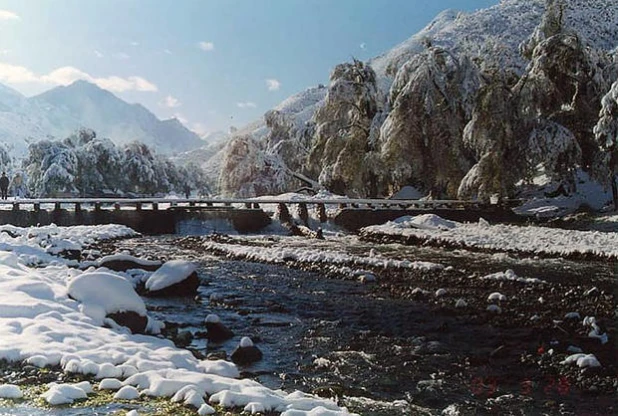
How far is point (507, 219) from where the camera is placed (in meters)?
27.6

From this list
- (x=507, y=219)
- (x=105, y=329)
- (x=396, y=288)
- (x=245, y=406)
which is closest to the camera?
(x=245, y=406)

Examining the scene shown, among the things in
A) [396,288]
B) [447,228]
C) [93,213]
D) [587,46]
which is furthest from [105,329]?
[587,46]

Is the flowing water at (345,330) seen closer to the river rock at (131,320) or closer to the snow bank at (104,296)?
the river rock at (131,320)

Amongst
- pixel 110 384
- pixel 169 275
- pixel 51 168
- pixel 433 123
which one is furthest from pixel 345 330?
pixel 51 168

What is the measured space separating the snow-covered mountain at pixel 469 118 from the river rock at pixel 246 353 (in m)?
22.4

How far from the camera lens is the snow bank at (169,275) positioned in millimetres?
13352

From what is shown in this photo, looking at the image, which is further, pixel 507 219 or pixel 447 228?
pixel 507 219

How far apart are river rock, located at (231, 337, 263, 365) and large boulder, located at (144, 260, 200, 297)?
521cm

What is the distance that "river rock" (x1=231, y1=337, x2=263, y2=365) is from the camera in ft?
27.0

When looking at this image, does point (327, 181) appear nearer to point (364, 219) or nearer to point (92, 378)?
point (364, 219)

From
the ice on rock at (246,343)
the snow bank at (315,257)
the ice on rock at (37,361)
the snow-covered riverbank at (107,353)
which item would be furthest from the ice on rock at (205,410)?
the snow bank at (315,257)

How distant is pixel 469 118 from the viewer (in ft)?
110

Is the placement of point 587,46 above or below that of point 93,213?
above

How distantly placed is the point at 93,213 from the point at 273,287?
23.5m
